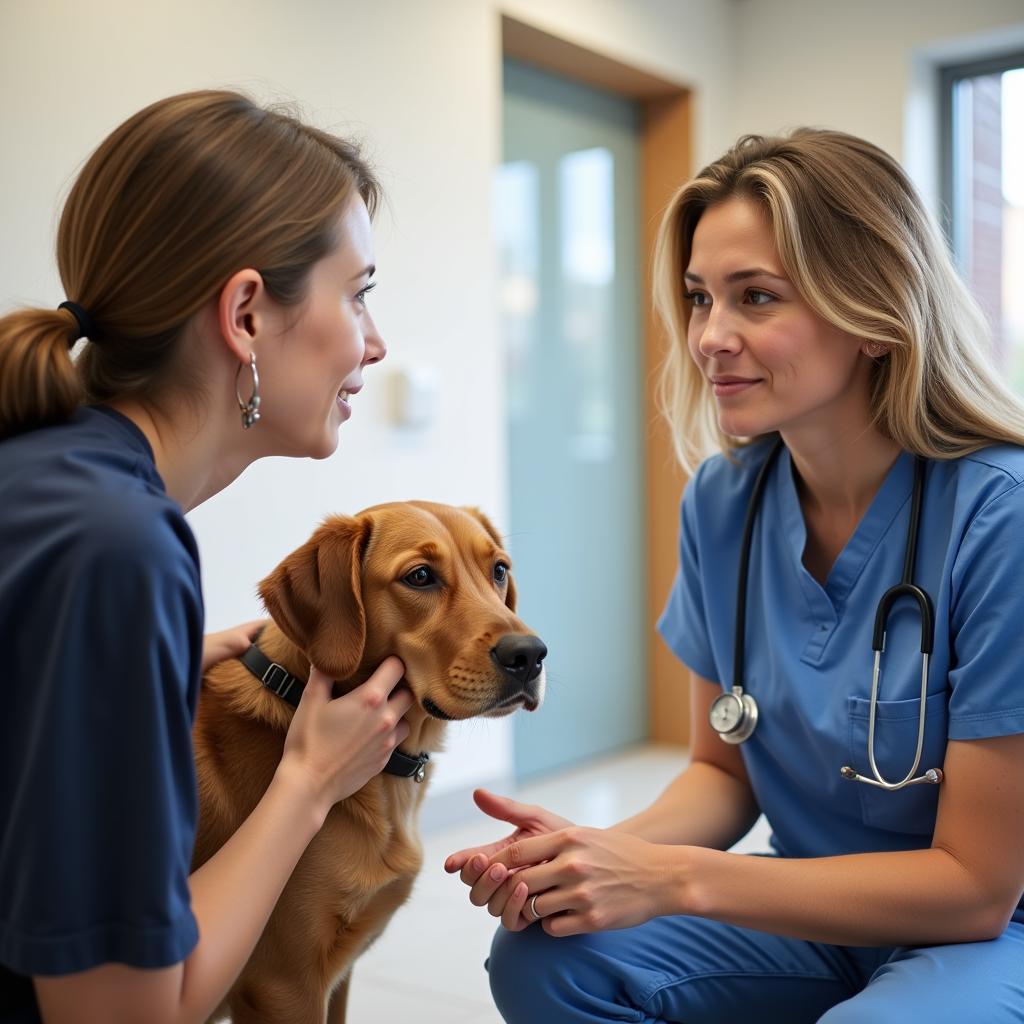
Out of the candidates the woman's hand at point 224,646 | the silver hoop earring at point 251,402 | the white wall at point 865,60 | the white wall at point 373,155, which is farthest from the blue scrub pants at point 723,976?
the white wall at point 865,60

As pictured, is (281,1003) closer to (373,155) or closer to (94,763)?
(94,763)

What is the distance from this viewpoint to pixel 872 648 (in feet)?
4.83

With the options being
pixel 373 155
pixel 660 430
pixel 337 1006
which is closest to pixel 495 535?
pixel 337 1006

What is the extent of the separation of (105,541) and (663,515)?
3.79m

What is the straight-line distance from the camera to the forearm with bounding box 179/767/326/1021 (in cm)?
97

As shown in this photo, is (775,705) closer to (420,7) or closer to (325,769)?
(325,769)

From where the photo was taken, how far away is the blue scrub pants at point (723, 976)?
1.27 meters

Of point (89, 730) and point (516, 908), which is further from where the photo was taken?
point (516, 908)

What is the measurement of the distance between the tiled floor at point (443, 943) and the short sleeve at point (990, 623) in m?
1.19

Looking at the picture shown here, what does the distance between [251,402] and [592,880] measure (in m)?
0.64

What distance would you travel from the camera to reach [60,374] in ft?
3.32

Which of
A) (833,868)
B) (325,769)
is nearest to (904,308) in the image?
(833,868)

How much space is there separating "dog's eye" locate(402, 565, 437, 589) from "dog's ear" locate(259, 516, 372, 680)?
6 cm

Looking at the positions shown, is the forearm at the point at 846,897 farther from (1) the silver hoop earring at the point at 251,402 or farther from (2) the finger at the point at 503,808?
(1) the silver hoop earring at the point at 251,402
